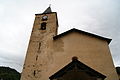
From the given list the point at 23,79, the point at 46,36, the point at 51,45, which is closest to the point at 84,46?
the point at 51,45

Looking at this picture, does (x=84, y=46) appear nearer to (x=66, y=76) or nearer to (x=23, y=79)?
(x=66, y=76)

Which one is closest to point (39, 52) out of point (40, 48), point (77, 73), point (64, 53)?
point (40, 48)

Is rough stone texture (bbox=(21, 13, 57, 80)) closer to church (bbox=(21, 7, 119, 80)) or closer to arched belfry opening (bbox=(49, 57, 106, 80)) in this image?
church (bbox=(21, 7, 119, 80))

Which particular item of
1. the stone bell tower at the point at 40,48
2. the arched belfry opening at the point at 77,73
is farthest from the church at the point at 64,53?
the arched belfry opening at the point at 77,73

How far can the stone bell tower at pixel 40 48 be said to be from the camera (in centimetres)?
1317

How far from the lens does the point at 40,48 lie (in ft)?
49.1

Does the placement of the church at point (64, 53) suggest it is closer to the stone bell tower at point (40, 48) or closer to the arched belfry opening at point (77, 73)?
the stone bell tower at point (40, 48)

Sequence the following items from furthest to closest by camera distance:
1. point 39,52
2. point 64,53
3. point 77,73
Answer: point 39,52
point 64,53
point 77,73

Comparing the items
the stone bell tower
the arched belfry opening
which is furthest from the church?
the arched belfry opening

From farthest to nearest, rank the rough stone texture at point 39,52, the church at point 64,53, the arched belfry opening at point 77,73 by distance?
the rough stone texture at point 39,52 → the church at point 64,53 → the arched belfry opening at point 77,73

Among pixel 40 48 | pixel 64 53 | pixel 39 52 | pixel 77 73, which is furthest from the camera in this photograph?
pixel 40 48

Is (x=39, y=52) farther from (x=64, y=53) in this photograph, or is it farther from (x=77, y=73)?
(x=77, y=73)

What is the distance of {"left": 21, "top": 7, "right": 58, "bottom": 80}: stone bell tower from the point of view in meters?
13.2

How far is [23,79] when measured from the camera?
42.2 feet
